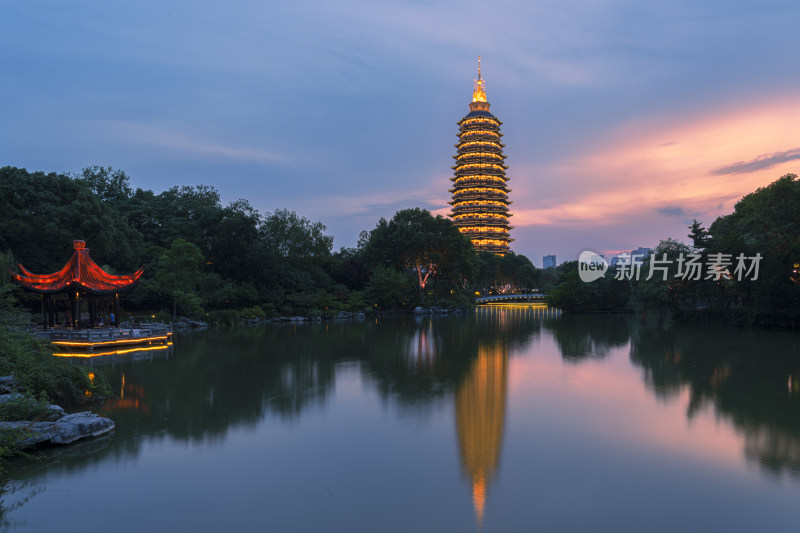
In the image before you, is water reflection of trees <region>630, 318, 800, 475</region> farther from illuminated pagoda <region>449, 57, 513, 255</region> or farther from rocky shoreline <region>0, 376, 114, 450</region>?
illuminated pagoda <region>449, 57, 513, 255</region>

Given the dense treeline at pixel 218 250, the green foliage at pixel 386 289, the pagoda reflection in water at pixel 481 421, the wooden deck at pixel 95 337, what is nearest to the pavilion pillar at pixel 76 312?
the wooden deck at pixel 95 337

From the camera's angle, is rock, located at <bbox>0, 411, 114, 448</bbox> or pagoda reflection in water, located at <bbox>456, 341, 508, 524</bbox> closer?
pagoda reflection in water, located at <bbox>456, 341, 508, 524</bbox>

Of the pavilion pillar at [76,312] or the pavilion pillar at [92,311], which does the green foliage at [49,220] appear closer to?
the pavilion pillar at [76,312]

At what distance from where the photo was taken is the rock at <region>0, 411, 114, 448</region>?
23.9 feet

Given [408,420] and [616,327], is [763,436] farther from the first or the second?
[616,327]

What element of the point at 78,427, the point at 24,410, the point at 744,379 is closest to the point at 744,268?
the point at 744,379

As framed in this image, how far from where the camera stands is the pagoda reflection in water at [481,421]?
6.57 meters

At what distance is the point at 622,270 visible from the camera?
1661 inches

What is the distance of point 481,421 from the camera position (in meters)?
9.16

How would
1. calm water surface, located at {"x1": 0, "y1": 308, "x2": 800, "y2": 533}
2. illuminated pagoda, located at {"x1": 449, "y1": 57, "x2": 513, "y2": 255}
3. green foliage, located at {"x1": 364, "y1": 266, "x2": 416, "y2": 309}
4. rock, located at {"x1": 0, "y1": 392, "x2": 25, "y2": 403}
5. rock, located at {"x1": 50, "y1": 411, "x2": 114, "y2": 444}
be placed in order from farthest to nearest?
illuminated pagoda, located at {"x1": 449, "y1": 57, "x2": 513, "y2": 255} → green foliage, located at {"x1": 364, "y1": 266, "x2": 416, "y2": 309} → rock, located at {"x1": 0, "y1": 392, "x2": 25, "y2": 403} → rock, located at {"x1": 50, "y1": 411, "x2": 114, "y2": 444} → calm water surface, located at {"x1": 0, "y1": 308, "x2": 800, "y2": 533}

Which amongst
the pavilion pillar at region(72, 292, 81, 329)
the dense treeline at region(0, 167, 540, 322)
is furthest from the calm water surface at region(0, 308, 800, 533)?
the dense treeline at region(0, 167, 540, 322)

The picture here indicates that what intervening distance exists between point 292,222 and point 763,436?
37929 mm

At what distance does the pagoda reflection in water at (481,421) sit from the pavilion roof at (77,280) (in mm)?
15112

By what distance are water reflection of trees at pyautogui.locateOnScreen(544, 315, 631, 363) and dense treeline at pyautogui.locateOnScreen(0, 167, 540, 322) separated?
16212mm
